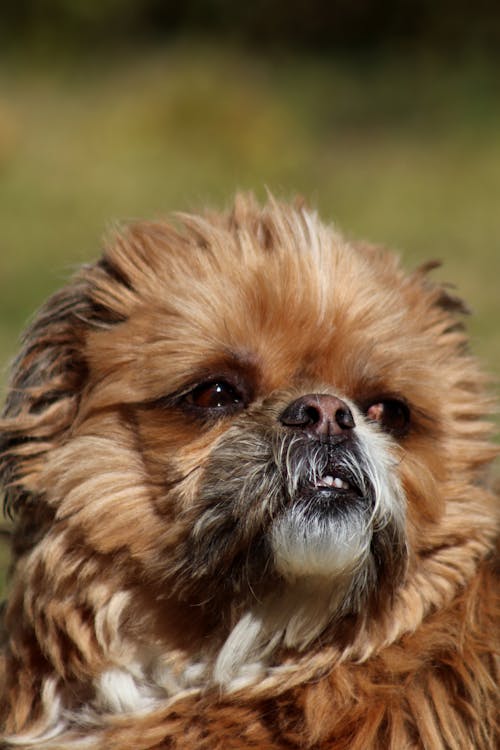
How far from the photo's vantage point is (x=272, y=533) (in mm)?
3115

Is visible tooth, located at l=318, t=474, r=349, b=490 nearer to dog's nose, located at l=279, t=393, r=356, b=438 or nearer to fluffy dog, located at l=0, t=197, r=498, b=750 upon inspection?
fluffy dog, located at l=0, t=197, r=498, b=750

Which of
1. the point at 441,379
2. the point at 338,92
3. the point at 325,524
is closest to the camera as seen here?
the point at 325,524

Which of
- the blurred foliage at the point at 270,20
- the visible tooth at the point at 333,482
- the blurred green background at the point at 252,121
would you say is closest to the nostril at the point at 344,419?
the visible tooth at the point at 333,482

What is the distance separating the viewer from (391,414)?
3494 millimetres

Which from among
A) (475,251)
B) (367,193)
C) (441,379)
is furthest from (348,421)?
(367,193)

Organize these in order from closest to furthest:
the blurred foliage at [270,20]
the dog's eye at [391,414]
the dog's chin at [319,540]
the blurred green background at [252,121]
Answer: the dog's chin at [319,540] < the dog's eye at [391,414] < the blurred green background at [252,121] < the blurred foliage at [270,20]

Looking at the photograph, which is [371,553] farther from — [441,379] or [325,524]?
[441,379]

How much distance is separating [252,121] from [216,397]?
12.6 m

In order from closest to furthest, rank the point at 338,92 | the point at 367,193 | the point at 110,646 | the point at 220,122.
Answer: the point at 110,646
the point at 367,193
the point at 220,122
the point at 338,92

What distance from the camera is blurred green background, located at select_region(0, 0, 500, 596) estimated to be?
41.3 ft

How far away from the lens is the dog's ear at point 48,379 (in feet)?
11.3

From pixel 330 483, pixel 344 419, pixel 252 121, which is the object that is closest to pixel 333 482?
pixel 330 483

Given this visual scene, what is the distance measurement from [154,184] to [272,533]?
38.7 ft

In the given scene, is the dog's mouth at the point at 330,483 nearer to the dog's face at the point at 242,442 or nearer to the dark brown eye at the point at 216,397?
the dog's face at the point at 242,442
